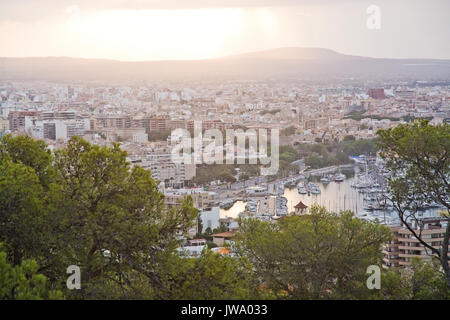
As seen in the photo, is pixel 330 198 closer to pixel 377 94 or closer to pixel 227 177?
pixel 227 177

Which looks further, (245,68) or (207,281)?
(245,68)

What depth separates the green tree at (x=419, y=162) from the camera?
115 inches

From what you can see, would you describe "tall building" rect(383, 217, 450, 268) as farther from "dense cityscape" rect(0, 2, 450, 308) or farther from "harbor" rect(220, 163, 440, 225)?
"harbor" rect(220, 163, 440, 225)

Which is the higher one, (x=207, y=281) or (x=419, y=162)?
(x=419, y=162)

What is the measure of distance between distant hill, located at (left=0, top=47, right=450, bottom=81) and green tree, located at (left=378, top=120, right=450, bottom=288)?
13.7 metres

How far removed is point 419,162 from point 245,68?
2198 cm

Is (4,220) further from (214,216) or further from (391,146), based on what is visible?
(214,216)

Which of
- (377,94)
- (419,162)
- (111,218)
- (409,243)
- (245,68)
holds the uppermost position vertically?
(245,68)

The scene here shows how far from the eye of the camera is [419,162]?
2.98 meters

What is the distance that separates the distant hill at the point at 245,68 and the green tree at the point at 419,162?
44.8 feet

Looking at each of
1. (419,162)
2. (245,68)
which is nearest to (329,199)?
(419,162)

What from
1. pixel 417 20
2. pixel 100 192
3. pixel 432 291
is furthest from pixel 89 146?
pixel 417 20

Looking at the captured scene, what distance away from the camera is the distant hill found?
18.0 m

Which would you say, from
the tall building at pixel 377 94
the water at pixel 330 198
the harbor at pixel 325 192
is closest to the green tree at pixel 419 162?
the harbor at pixel 325 192
